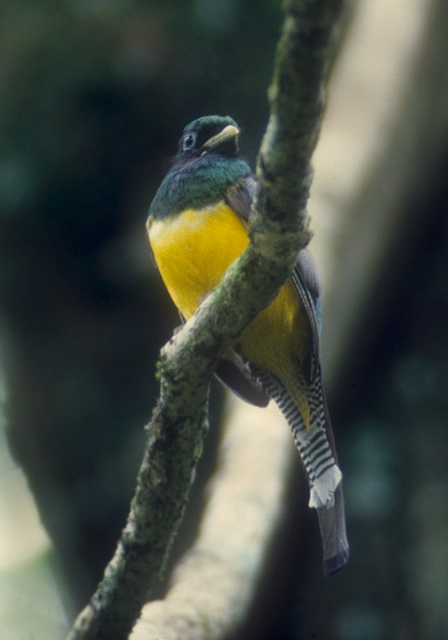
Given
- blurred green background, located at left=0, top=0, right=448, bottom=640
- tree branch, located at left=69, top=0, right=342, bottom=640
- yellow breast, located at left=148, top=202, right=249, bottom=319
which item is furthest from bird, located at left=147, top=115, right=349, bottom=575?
blurred green background, located at left=0, top=0, right=448, bottom=640

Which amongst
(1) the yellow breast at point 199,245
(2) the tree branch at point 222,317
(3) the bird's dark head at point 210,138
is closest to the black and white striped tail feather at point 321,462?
(1) the yellow breast at point 199,245

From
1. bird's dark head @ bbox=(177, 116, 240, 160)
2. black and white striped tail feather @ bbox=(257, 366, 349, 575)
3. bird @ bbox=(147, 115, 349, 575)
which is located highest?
bird's dark head @ bbox=(177, 116, 240, 160)

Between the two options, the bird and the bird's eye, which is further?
the bird's eye

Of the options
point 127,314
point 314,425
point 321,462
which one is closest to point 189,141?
point 314,425

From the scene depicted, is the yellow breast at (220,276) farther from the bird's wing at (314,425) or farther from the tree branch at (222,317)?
the tree branch at (222,317)

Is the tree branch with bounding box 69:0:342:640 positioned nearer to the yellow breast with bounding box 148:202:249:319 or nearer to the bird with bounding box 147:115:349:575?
the bird with bounding box 147:115:349:575

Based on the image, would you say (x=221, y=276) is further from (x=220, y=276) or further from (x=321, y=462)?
(x=321, y=462)

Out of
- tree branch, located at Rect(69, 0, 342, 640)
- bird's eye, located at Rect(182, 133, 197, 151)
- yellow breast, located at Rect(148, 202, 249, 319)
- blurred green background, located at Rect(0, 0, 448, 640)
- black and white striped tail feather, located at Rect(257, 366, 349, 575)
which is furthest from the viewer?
blurred green background, located at Rect(0, 0, 448, 640)

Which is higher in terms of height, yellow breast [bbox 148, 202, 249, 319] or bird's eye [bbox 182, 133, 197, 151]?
bird's eye [bbox 182, 133, 197, 151]
